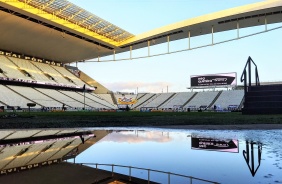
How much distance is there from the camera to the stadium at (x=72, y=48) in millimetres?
46062

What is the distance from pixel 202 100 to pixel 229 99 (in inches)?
336

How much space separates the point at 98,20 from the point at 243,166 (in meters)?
51.1

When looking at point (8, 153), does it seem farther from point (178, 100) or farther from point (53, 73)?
point (178, 100)

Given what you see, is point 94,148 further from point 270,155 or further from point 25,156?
point 270,155

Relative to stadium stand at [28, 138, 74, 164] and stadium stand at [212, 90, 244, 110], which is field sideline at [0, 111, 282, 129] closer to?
stadium stand at [28, 138, 74, 164]

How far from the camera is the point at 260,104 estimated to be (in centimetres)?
3133

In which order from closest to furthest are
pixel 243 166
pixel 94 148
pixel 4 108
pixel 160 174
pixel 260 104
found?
1. pixel 160 174
2. pixel 243 166
3. pixel 94 148
4. pixel 260 104
5. pixel 4 108

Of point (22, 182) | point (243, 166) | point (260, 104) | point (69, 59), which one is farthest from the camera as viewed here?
point (69, 59)

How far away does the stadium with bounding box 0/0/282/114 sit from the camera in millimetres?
46062

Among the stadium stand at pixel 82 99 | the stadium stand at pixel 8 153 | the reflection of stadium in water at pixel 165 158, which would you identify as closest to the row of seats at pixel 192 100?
the stadium stand at pixel 82 99

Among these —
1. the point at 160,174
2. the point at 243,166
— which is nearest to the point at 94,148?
the point at 160,174

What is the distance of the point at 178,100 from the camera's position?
96.7m

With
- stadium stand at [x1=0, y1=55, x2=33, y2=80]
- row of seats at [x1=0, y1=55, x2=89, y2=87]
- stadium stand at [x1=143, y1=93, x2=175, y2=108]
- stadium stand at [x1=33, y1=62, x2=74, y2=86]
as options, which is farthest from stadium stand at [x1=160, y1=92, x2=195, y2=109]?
stadium stand at [x1=0, y1=55, x2=33, y2=80]

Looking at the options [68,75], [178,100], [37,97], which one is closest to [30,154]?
[37,97]
